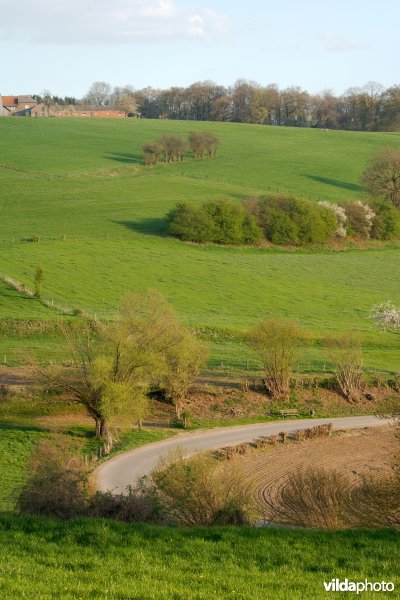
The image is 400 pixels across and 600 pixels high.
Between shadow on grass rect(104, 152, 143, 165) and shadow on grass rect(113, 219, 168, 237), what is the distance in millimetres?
32397

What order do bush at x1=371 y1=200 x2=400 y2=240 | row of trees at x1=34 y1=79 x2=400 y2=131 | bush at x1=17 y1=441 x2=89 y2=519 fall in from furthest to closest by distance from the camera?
row of trees at x1=34 y1=79 x2=400 y2=131 → bush at x1=371 y1=200 x2=400 y2=240 → bush at x1=17 y1=441 x2=89 y2=519

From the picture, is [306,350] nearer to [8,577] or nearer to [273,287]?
[273,287]

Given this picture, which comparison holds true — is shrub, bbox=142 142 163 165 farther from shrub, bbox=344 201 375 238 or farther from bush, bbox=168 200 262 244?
shrub, bbox=344 201 375 238

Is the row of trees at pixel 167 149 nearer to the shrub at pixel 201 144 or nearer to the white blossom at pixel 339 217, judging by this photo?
the shrub at pixel 201 144

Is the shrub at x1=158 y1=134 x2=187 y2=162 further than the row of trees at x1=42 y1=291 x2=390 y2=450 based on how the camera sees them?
Yes

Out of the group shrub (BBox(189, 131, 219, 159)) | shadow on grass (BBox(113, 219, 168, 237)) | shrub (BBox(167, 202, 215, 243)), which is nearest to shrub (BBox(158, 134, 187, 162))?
shrub (BBox(189, 131, 219, 159))

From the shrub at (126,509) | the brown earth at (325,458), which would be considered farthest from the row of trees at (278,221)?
the shrub at (126,509)

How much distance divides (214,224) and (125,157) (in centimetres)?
4207

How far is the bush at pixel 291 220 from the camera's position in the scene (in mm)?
83750

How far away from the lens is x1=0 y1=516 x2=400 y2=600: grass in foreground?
14594 millimetres

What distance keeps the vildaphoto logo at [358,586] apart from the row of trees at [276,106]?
152 metres

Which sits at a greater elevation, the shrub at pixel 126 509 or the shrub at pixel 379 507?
the shrub at pixel 126 509

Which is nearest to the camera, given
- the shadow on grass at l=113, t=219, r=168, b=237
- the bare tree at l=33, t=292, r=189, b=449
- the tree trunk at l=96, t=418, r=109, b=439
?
the bare tree at l=33, t=292, r=189, b=449

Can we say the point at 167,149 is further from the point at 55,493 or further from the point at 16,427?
the point at 55,493
